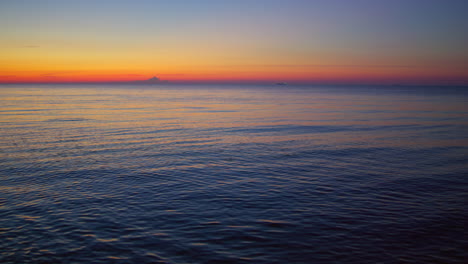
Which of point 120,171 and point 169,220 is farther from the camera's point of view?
point 120,171

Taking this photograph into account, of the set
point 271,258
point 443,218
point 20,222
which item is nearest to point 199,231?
point 271,258

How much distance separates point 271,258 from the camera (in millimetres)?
9773

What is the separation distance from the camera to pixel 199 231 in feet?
38.1

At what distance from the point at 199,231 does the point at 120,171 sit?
1034cm

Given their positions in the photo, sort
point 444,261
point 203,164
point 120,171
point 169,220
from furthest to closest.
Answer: point 203,164 → point 120,171 → point 169,220 → point 444,261

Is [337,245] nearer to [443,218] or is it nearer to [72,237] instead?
[443,218]

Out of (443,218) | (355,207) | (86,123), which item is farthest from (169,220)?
(86,123)

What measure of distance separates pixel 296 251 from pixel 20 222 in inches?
419

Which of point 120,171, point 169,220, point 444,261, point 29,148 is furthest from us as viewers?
point 29,148

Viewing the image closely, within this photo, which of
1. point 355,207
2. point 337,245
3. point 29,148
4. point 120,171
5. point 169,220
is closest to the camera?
point 337,245

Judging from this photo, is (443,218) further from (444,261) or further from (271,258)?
(271,258)

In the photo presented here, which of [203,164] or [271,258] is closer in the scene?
[271,258]

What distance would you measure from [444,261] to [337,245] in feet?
10.4

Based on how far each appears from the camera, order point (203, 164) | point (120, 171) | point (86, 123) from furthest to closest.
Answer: point (86, 123), point (203, 164), point (120, 171)
